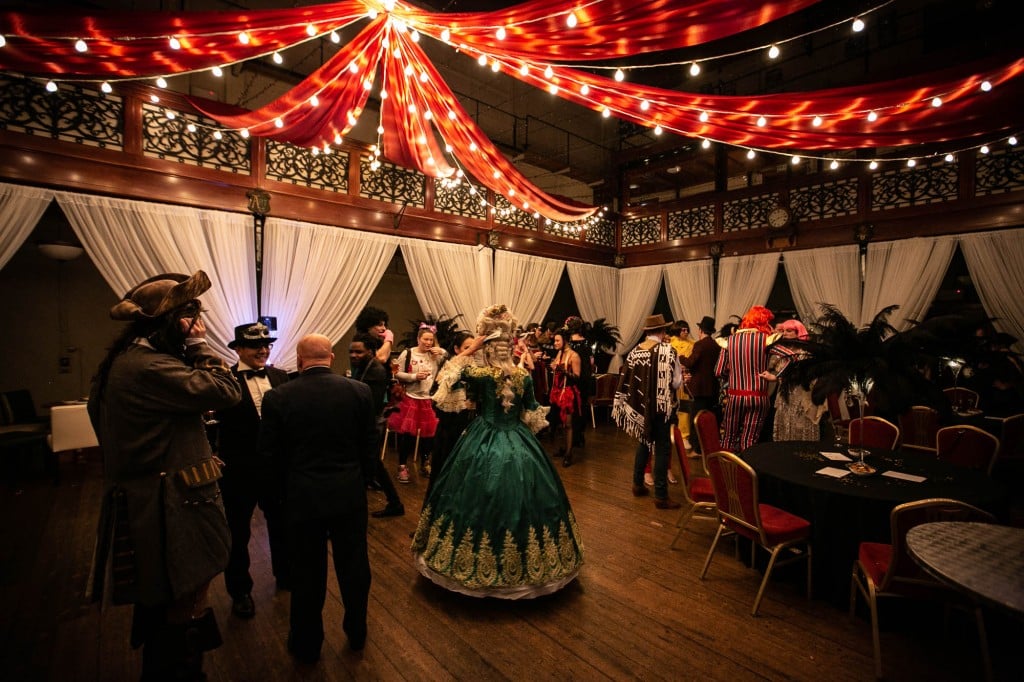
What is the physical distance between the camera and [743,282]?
8.14m

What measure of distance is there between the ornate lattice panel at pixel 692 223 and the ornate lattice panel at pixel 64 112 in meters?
8.48

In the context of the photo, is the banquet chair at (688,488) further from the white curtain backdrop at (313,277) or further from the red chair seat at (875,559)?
the white curtain backdrop at (313,277)

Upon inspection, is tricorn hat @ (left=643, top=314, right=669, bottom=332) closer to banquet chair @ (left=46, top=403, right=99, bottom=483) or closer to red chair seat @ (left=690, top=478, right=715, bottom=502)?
red chair seat @ (left=690, top=478, right=715, bottom=502)

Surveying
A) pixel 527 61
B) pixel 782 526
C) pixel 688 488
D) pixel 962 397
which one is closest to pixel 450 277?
pixel 527 61

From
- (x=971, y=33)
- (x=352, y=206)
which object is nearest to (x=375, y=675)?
(x=352, y=206)

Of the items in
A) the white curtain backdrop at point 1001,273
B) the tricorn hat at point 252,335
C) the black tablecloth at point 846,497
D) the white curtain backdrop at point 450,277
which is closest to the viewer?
the black tablecloth at point 846,497

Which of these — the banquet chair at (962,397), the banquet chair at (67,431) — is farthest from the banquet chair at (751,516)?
the banquet chair at (67,431)

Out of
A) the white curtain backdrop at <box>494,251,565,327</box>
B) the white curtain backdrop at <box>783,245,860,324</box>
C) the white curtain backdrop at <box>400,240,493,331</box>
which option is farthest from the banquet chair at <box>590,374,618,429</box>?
the white curtain backdrop at <box>783,245,860,324</box>

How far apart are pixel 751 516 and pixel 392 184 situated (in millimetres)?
6089

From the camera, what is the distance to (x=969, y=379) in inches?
215

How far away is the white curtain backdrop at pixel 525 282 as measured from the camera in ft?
26.0

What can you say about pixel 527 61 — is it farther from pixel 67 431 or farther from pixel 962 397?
pixel 962 397

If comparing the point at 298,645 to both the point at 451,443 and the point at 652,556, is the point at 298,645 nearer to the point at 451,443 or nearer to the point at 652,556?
the point at 451,443

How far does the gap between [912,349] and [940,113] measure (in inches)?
67.5
